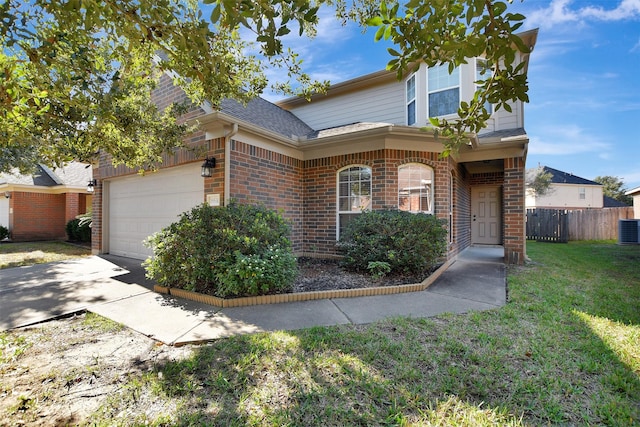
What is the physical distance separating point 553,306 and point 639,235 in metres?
12.9

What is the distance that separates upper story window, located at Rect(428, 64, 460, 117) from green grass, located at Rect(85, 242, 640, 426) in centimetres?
667

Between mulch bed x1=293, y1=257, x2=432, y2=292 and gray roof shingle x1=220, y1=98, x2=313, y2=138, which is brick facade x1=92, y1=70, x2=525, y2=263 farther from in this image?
mulch bed x1=293, y1=257, x2=432, y2=292

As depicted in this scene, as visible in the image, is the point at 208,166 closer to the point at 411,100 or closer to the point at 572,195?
the point at 411,100

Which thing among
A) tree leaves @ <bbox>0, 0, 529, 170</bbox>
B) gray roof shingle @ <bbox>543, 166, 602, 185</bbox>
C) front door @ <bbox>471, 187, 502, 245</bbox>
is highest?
gray roof shingle @ <bbox>543, 166, 602, 185</bbox>

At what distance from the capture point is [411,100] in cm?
942

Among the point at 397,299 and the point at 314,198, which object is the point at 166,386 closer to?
the point at 397,299

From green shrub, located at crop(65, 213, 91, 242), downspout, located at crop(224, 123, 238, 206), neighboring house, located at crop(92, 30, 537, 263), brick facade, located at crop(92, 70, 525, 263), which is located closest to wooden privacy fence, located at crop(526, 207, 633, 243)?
neighboring house, located at crop(92, 30, 537, 263)

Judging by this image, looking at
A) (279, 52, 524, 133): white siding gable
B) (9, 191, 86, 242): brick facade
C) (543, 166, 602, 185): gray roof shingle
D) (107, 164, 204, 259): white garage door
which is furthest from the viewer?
(543, 166, 602, 185): gray roof shingle

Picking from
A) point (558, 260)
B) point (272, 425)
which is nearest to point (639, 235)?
point (558, 260)

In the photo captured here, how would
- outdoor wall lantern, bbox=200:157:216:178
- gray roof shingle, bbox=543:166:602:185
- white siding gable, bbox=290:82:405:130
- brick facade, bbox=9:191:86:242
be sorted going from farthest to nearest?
gray roof shingle, bbox=543:166:602:185, brick facade, bbox=9:191:86:242, white siding gable, bbox=290:82:405:130, outdoor wall lantern, bbox=200:157:216:178

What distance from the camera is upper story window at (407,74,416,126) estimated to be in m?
9.22

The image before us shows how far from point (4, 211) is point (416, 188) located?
19.6 m

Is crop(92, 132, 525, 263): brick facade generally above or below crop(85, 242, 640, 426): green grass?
above

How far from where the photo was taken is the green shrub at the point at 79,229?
478 inches
